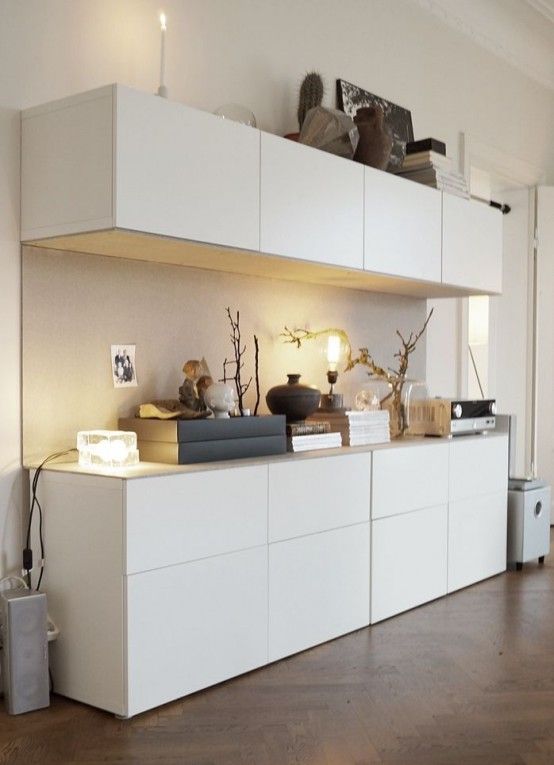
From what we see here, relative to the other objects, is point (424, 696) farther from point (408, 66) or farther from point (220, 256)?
point (408, 66)

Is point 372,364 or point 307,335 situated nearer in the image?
point 307,335

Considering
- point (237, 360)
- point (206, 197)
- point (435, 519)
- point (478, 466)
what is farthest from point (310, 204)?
point (478, 466)

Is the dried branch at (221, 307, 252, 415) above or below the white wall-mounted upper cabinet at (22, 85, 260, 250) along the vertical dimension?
A: below

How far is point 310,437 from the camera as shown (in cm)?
329

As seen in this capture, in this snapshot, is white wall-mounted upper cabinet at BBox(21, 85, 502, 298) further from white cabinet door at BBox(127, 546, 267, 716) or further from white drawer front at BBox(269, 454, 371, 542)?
white cabinet door at BBox(127, 546, 267, 716)

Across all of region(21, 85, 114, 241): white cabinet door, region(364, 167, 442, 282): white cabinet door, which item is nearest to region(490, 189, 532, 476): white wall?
region(364, 167, 442, 282): white cabinet door

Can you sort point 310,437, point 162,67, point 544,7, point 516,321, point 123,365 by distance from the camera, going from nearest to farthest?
point 162,67 → point 123,365 → point 310,437 → point 544,7 → point 516,321

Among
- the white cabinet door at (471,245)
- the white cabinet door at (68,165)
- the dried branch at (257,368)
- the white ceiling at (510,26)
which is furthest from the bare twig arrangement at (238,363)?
the white ceiling at (510,26)

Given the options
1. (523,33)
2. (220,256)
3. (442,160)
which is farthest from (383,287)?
(523,33)

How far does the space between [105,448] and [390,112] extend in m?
2.39

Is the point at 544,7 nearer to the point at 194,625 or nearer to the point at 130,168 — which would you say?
the point at 130,168

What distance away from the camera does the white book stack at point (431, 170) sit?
12.9 ft

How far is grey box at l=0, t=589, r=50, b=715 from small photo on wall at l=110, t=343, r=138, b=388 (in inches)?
31.0

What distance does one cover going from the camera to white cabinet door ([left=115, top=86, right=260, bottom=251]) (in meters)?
2.49
